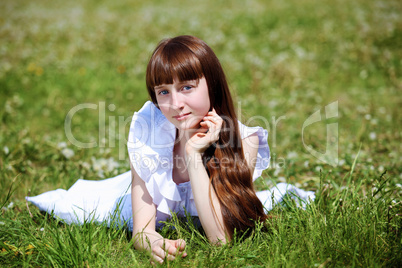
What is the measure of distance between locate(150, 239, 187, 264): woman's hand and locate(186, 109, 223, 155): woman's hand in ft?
1.73

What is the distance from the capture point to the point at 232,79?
6090 mm

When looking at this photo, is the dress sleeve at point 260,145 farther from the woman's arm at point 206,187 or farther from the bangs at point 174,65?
the bangs at point 174,65

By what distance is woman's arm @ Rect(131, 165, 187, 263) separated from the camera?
2.08 m

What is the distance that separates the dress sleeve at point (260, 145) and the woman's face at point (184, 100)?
1.30ft

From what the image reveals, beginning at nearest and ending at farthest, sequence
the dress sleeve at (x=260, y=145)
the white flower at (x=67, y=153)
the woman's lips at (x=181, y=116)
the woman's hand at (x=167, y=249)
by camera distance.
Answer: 1. the woman's hand at (x=167, y=249)
2. the woman's lips at (x=181, y=116)
3. the dress sleeve at (x=260, y=145)
4. the white flower at (x=67, y=153)

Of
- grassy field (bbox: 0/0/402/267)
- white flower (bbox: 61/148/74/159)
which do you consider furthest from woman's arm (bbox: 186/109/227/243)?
white flower (bbox: 61/148/74/159)

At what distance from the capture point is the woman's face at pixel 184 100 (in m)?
2.12

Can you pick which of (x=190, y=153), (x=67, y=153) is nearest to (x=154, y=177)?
(x=190, y=153)

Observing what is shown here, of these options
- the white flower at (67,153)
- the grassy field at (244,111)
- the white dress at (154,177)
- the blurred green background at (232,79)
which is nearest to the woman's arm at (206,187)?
the grassy field at (244,111)

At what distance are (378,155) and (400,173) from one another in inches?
21.5

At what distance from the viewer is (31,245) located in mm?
2166

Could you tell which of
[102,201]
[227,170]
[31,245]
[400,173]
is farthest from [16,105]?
[400,173]

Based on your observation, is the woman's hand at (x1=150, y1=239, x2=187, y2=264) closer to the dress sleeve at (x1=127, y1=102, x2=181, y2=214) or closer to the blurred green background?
the dress sleeve at (x1=127, y1=102, x2=181, y2=214)

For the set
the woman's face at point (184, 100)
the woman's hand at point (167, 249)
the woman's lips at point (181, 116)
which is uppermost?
the woman's face at point (184, 100)
